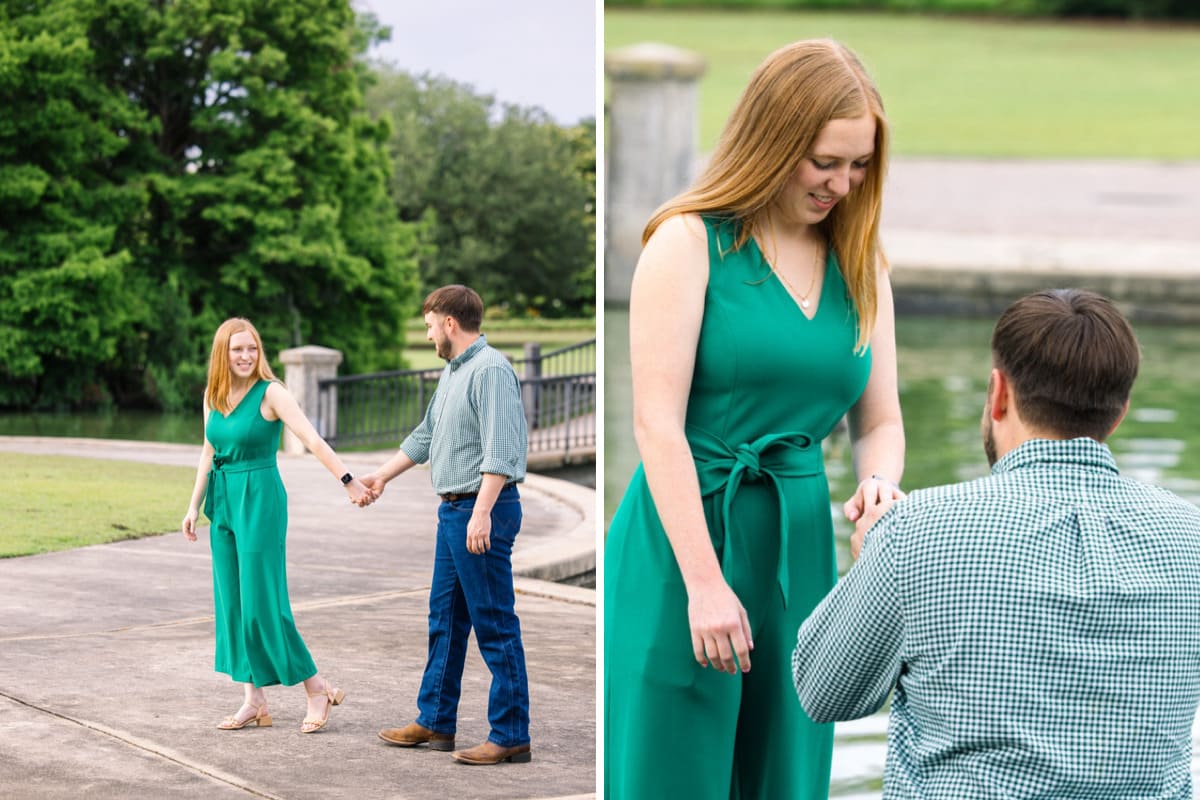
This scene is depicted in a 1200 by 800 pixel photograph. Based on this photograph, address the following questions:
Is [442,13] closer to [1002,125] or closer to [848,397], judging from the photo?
[848,397]

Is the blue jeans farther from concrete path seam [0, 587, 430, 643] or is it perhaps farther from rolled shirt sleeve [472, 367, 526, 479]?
concrete path seam [0, 587, 430, 643]

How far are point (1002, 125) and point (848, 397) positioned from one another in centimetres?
2098

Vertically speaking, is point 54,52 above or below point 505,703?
above

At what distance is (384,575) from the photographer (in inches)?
169

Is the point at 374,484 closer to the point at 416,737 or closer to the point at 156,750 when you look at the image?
the point at 416,737

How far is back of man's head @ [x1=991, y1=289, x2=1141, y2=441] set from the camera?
1.91m

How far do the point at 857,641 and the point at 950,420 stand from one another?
6.90 metres

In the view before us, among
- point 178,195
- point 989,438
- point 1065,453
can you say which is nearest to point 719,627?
point 989,438

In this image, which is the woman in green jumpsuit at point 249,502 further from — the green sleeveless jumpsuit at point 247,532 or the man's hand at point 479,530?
the man's hand at point 479,530

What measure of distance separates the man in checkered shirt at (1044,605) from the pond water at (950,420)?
111 inches

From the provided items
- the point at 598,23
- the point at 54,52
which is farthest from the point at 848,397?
the point at 54,52

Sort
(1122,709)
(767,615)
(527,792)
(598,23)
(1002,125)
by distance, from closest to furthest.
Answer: (1122,709)
(767,615)
(598,23)
(527,792)
(1002,125)

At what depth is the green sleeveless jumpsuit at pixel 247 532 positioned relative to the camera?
3934 mm

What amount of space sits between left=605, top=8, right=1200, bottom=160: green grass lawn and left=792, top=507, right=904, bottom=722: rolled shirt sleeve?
1675cm
